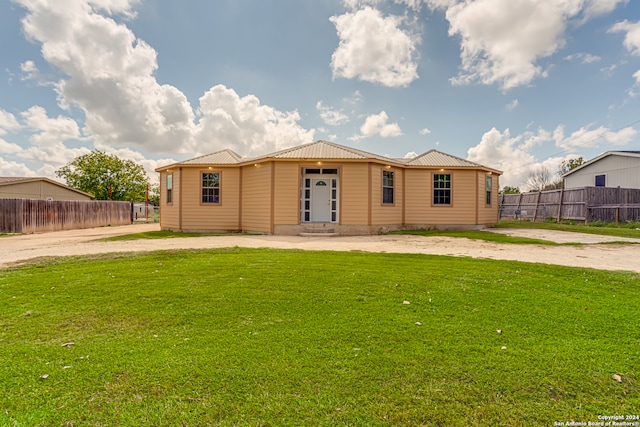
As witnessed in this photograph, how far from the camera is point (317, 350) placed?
246 cm

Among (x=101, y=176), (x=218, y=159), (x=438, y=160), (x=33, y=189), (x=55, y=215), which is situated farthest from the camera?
(x=101, y=176)

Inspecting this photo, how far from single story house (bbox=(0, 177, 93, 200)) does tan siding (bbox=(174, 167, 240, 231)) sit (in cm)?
2094

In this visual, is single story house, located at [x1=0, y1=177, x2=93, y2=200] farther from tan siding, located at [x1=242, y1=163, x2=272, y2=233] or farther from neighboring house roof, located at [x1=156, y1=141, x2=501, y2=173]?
tan siding, located at [x1=242, y1=163, x2=272, y2=233]

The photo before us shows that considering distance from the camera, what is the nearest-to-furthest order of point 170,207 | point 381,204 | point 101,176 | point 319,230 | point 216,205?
point 319,230
point 381,204
point 216,205
point 170,207
point 101,176

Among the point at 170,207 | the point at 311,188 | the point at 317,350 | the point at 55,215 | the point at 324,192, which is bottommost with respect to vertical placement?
the point at 317,350

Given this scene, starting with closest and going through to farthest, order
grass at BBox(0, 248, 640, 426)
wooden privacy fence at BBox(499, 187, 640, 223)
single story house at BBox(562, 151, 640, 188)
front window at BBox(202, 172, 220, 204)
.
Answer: grass at BBox(0, 248, 640, 426), front window at BBox(202, 172, 220, 204), wooden privacy fence at BBox(499, 187, 640, 223), single story house at BBox(562, 151, 640, 188)

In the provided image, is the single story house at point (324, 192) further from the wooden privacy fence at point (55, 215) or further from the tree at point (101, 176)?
the tree at point (101, 176)

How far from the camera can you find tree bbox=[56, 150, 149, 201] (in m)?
33.9

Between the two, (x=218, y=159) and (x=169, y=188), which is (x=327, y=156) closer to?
(x=218, y=159)

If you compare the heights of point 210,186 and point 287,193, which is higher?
point 210,186

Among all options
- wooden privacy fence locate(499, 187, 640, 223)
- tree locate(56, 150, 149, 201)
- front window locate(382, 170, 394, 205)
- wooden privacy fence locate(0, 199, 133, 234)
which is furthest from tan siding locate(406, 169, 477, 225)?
tree locate(56, 150, 149, 201)

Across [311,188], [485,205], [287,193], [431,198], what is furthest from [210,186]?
[485,205]

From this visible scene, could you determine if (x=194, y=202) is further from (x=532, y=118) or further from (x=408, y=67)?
(x=532, y=118)

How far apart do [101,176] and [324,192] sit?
33.9 m
